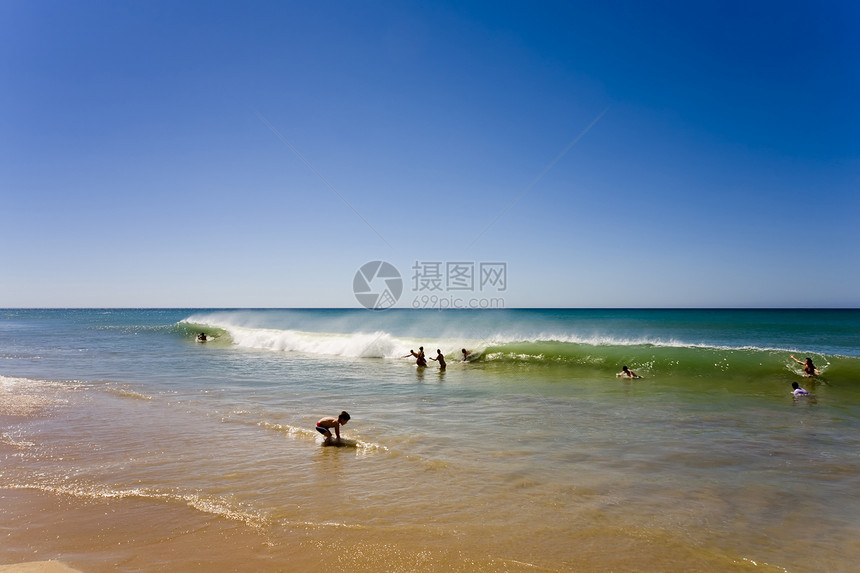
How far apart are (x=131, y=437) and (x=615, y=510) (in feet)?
29.4

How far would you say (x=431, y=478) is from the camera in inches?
278

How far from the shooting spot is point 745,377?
17609 millimetres

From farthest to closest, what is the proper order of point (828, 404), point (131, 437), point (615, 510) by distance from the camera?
point (828, 404)
point (131, 437)
point (615, 510)

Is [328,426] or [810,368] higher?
[810,368]

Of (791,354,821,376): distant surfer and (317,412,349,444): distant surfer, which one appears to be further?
(791,354,821,376): distant surfer

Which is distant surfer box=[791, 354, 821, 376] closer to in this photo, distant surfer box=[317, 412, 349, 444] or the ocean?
the ocean

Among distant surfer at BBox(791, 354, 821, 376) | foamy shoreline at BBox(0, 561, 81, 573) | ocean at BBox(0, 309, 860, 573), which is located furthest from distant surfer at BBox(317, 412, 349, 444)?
distant surfer at BBox(791, 354, 821, 376)

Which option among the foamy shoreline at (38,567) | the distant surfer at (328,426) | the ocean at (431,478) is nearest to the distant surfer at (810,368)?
the ocean at (431,478)

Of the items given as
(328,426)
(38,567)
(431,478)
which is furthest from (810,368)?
(38,567)

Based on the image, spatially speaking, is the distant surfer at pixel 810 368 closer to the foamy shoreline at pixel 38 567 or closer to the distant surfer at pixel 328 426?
the distant surfer at pixel 328 426

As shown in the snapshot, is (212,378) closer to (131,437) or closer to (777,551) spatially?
(131,437)

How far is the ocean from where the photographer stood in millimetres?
4902

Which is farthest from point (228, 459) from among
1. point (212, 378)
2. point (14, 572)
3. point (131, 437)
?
point (212, 378)

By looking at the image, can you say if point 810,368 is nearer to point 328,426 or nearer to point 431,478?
point 431,478
